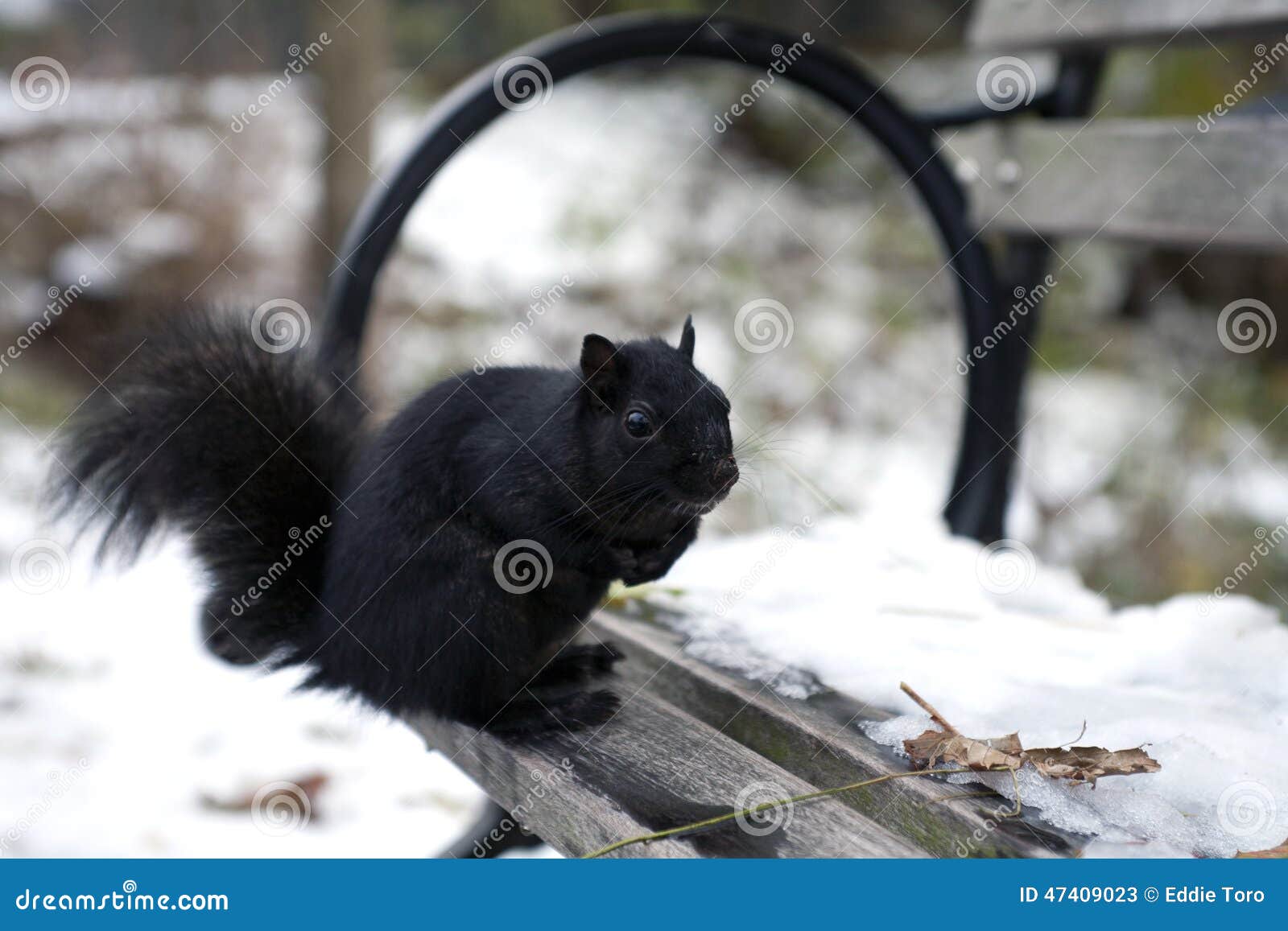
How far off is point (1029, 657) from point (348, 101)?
135 inches

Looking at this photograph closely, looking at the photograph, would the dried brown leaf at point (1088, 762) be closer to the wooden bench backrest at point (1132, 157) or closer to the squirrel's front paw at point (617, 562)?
the squirrel's front paw at point (617, 562)

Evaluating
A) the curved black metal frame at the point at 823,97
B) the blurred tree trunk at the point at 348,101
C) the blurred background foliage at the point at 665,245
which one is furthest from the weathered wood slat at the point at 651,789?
the blurred tree trunk at the point at 348,101

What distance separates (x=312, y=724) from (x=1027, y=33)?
1.82m

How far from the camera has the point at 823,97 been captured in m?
1.85

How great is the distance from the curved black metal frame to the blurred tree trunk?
8.04 ft

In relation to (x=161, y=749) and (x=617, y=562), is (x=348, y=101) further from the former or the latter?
(x=617, y=562)

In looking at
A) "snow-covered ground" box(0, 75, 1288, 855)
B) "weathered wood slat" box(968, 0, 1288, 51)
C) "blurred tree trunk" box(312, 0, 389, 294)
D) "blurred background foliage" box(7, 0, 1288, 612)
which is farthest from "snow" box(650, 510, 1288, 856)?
"blurred tree trunk" box(312, 0, 389, 294)

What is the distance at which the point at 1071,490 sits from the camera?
131 inches

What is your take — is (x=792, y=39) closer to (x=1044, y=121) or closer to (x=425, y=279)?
(x=1044, y=121)

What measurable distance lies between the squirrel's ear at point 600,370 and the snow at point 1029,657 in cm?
39

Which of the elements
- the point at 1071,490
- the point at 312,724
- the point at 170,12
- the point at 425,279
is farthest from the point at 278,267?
the point at 1071,490

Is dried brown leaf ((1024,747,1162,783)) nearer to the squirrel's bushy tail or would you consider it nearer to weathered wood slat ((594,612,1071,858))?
weathered wood slat ((594,612,1071,858))

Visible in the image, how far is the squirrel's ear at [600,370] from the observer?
1177mm

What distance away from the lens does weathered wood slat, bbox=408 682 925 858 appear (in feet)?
3.28
